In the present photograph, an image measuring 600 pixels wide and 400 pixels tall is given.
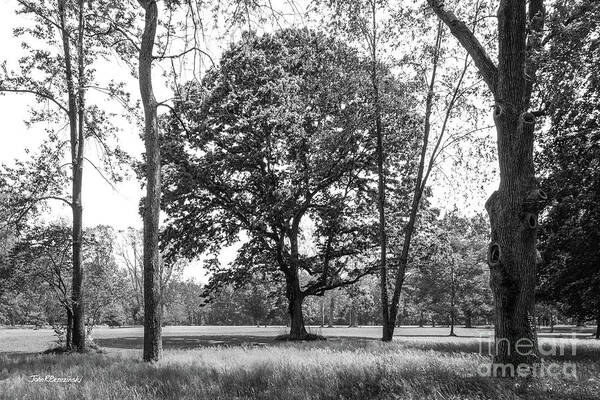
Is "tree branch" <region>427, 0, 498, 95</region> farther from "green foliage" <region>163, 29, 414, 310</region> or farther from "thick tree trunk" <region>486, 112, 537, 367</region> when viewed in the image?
"green foliage" <region>163, 29, 414, 310</region>

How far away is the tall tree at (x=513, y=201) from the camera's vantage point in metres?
6.90

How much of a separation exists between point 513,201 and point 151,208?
303 inches

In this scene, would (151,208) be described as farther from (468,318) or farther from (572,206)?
(468,318)

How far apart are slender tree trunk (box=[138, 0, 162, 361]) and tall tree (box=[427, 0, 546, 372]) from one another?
23.6ft

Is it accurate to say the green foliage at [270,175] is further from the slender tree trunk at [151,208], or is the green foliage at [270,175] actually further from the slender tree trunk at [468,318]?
the slender tree trunk at [468,318]

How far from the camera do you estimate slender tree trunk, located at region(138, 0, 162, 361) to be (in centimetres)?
1012

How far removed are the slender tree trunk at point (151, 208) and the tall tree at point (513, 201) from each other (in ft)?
23.6

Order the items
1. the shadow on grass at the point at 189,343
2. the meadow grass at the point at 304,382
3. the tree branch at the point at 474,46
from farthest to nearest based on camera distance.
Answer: the shadow on grass at the point at 189,343, the tree branch at the point at 474,46, the meadow grass at the point at 304,382

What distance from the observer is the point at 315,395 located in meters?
6.03

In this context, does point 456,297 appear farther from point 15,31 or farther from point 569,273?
point 15,31

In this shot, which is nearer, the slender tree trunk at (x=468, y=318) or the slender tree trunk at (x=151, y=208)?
the slender tree trunk at (x=151, y=208)

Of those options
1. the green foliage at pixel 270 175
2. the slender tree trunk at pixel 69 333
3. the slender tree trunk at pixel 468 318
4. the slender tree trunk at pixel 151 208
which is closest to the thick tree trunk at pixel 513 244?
the slender tree trunk at pixel 151 208

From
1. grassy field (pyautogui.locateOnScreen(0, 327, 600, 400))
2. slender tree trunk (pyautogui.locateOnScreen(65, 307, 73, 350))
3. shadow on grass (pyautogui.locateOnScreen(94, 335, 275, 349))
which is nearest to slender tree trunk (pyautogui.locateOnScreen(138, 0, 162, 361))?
grassy field (pyautogui.locateOnScreen(0, 327, 600, 400))

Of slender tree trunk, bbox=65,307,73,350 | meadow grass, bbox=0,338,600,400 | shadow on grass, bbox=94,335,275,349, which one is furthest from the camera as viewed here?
shadow on grass, bbox=94,335,275,349
